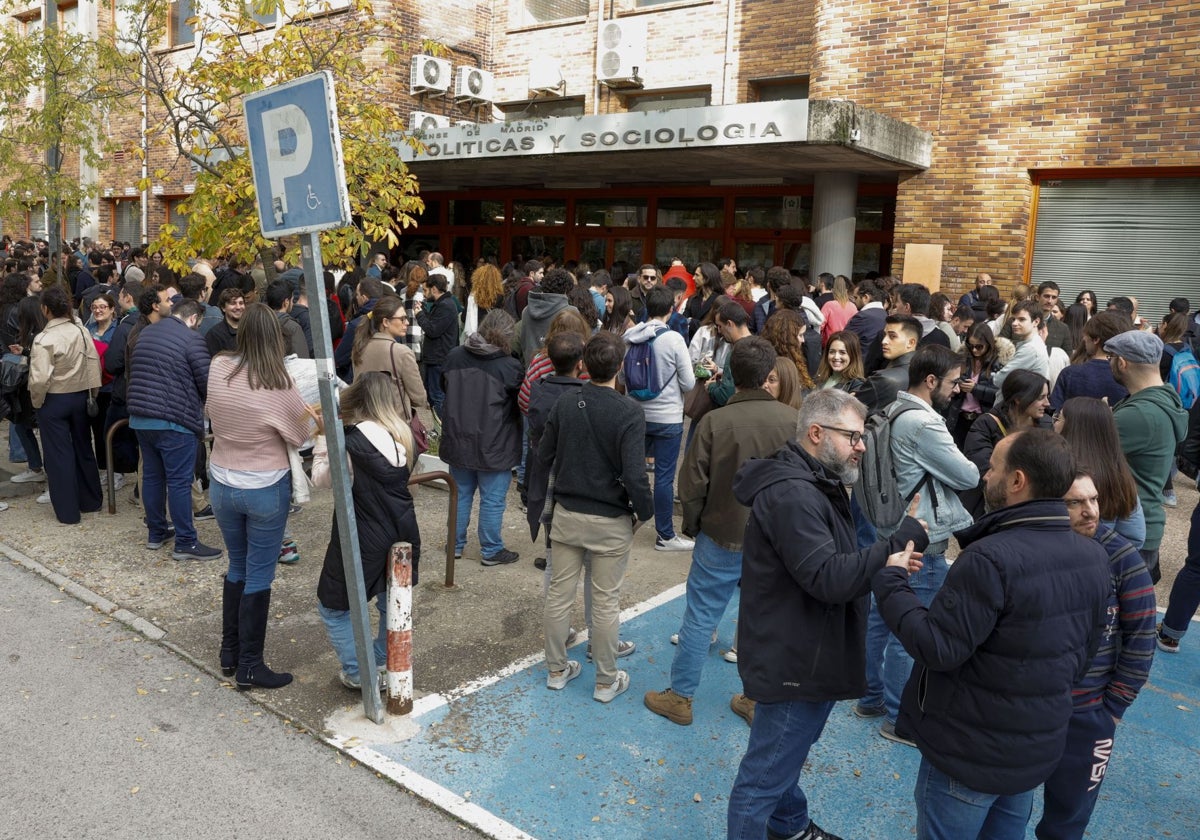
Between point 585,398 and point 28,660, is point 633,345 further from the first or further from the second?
point 28,660

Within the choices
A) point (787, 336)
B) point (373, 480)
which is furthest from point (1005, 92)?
point (373, 480)

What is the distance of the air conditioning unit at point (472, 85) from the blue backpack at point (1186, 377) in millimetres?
14567

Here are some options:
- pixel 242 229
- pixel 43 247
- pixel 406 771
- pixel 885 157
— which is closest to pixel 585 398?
pixel 406 771

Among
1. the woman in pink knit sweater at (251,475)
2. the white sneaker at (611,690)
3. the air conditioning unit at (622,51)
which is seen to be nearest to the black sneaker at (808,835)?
the white sneaker at (611,690)

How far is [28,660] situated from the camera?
5191 millimetres

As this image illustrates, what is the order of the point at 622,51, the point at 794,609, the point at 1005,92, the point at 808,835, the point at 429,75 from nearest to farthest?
the point at 794,609 < the point at 808,835 < the point at 1005,92 < the point at 622,51 < the point at 429,75

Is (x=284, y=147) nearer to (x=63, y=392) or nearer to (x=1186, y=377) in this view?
(x=63, y=392)

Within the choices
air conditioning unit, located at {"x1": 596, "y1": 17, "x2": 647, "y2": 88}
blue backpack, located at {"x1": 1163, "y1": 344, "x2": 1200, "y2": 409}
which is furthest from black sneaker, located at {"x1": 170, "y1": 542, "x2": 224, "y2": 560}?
air conditioning unit, located at {"x1": 596, "y1": 17, "x2": 647, "y2": 88}

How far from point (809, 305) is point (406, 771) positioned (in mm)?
5896

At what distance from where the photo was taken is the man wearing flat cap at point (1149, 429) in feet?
16.0

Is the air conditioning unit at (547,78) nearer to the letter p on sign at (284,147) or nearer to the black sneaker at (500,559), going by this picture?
the black sneaker at (500,559)

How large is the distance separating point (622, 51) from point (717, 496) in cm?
1464

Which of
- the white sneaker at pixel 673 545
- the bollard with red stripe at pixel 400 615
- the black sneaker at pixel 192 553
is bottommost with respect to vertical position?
the black sneaker at pixel 192 553

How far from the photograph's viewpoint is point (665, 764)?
435cm
